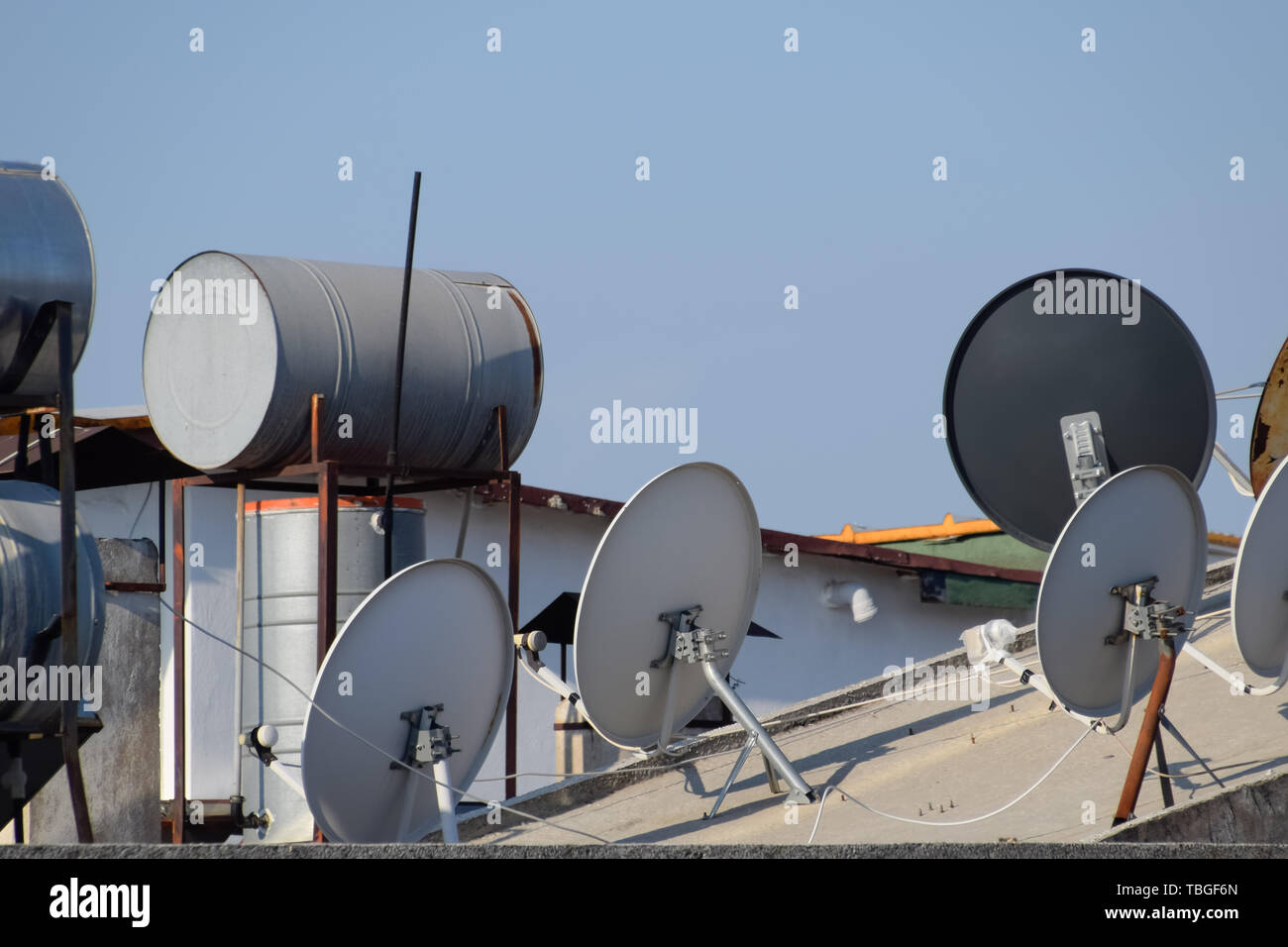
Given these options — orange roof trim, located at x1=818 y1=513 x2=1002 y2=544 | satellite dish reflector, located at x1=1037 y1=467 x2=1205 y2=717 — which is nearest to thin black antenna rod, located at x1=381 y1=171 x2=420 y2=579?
satellite dish reflector, located at x1=1037 y1=467 x2=1205 y2=717

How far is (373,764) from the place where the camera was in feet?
25.8

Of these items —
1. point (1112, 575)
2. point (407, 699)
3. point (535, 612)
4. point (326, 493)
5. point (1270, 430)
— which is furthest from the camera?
point (535, 612)

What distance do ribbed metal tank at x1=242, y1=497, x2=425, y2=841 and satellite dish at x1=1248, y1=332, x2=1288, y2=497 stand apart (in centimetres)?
654

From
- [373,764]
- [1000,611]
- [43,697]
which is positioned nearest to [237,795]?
[373,764]

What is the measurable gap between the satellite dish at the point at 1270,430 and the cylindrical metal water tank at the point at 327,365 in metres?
5.39

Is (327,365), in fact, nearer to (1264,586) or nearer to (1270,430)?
(1264,586)

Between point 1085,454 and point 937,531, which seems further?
point 937,531

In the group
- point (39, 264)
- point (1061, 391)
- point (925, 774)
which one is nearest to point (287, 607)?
point (39, 264)

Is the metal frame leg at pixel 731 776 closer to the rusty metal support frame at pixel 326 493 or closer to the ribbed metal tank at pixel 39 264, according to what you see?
the rusty metal support frame at pixel 326 493

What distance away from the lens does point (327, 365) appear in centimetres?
1012

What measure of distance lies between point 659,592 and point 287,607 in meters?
2.69

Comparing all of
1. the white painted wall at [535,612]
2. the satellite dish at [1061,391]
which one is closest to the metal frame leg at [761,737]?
the satellite dish at [1061,391]
